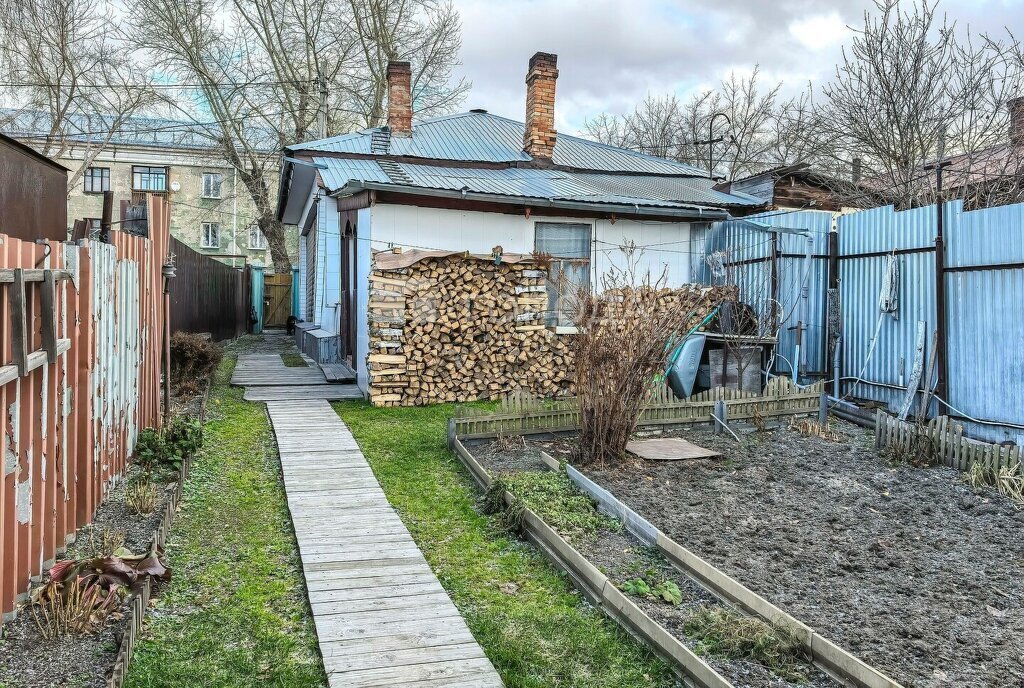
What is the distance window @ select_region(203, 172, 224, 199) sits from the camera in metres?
41.9

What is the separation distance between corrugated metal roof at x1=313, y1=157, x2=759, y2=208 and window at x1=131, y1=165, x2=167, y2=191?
31581 millimetres

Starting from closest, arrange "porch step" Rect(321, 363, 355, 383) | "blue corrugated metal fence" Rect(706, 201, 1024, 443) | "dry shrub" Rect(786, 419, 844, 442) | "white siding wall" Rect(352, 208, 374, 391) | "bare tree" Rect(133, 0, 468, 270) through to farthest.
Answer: "blue corrugated metal fence" Rect(706, 201, 1024, 443) → "dry shrub" Rect(786, 419, 844, 442) → "white siding wall" Rect(352, 208, 374, 391) → "porch step" Rect(321, 363, 355, 383) → "bare tree" Rect(133, 0, 468, 270)

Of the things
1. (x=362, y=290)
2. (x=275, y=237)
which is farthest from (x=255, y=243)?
(x=362, y=290)

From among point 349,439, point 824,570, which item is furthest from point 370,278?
point 824,570

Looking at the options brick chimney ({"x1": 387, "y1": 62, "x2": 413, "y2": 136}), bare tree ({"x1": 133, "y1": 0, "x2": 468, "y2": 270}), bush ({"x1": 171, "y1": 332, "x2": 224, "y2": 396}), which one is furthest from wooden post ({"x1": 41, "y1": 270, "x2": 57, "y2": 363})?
bare tree ({"x1": 133, "y1": 0, "x2": 468, "y2": 270})

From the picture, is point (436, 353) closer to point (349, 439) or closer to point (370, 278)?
point (370, 278)

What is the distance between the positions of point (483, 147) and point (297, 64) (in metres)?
14.9

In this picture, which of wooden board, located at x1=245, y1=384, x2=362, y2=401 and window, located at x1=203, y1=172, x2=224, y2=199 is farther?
window, located at x1=203, y1=172, x2=224, y2=199

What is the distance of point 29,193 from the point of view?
6.89 m

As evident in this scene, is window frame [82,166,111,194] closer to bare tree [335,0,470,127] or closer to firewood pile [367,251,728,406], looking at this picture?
bare tree [335,0,470,127]

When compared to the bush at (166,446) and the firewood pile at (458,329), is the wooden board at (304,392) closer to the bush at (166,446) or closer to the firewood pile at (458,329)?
the firewood pile at (458,329)

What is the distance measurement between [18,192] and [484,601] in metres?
5.38

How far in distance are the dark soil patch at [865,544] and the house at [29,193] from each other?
5409 millimetres

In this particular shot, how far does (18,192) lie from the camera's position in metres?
6.61
